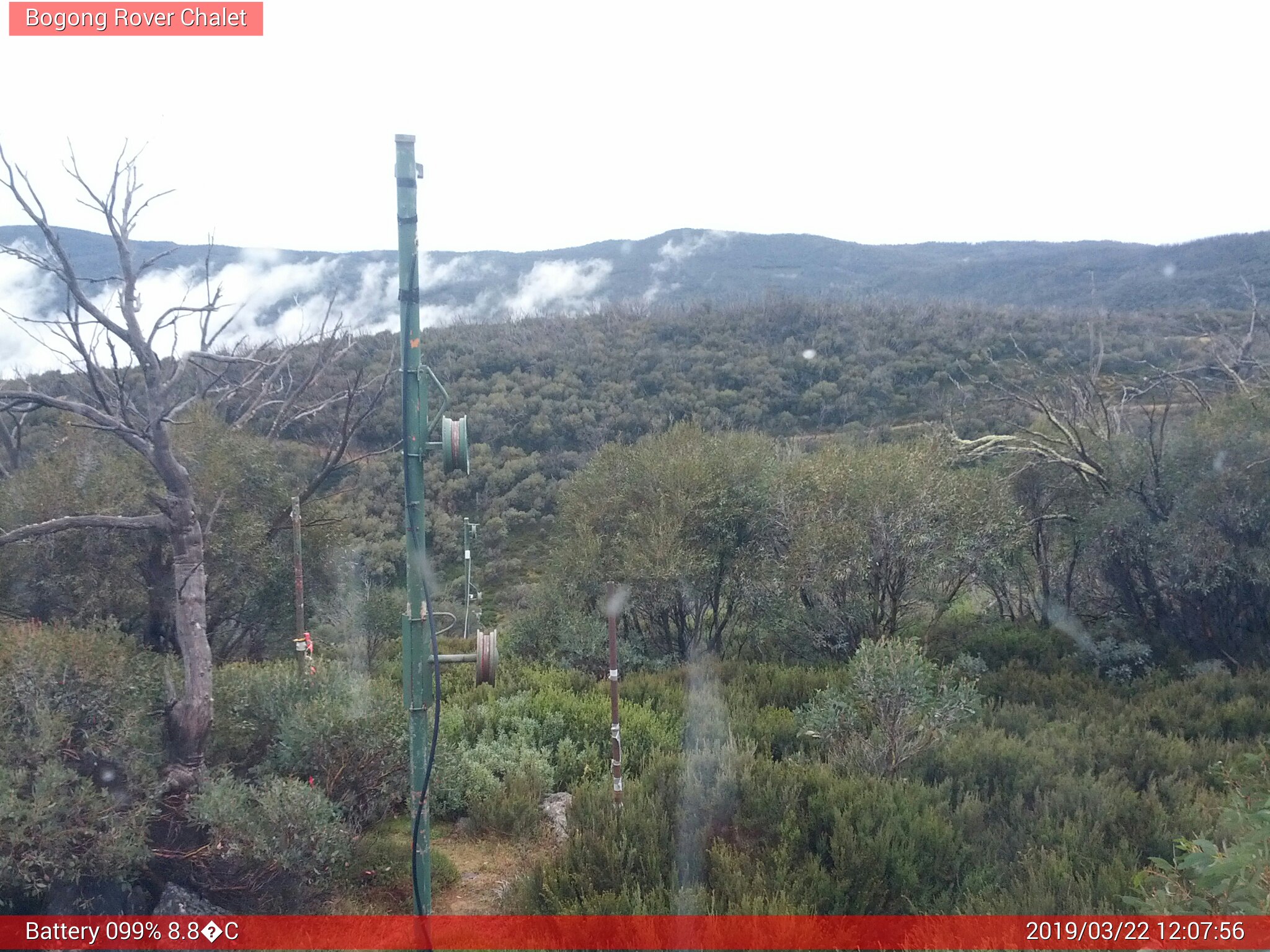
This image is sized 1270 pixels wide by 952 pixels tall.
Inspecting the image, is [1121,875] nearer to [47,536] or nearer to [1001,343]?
[47,536]

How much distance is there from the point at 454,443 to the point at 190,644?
2.95 meters

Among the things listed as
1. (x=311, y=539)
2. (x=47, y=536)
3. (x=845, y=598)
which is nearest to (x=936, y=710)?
(x=845, y=598)

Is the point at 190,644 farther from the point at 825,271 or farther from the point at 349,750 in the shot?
the point at 825,271

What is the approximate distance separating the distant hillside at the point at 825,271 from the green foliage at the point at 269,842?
3171cm

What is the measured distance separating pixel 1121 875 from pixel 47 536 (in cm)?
1116

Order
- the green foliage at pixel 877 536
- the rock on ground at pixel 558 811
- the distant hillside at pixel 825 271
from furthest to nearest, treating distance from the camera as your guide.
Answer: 1. the distant hillside at pixel 825 271
2. the green foliage at pixel 877 536
3. the rock on ground at pixel 558 811

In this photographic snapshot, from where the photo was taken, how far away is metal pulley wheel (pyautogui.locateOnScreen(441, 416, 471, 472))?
13.3 feet

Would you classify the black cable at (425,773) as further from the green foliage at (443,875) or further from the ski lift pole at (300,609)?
the ski lift pole at (300,609)

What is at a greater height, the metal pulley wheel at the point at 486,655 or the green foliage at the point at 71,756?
the metal pulley wheel at the point at 486,655

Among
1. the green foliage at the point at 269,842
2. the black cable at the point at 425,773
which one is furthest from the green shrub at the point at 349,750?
the black cable at the point at 425,773

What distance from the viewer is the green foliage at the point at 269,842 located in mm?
5055

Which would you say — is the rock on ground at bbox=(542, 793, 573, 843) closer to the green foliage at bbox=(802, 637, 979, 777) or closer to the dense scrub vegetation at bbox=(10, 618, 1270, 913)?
the dense scrub vegetation at bbox=(10, 618, 1270, 913)

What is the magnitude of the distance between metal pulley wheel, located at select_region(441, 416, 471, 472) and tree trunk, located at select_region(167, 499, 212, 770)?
260 centimetres

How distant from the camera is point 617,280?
7081 centimetres
